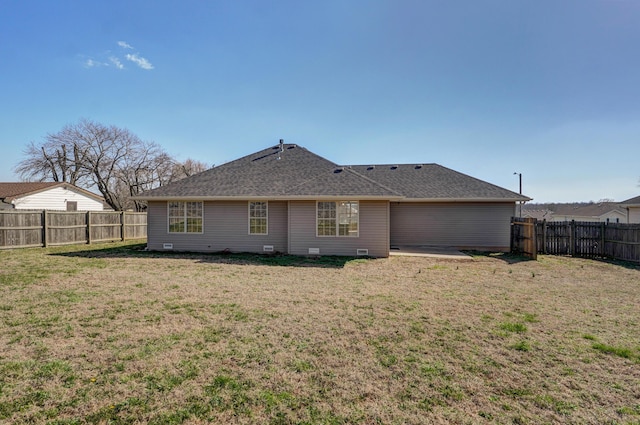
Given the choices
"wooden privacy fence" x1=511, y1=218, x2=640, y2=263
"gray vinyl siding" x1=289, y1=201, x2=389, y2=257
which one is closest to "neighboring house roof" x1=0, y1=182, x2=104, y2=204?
"gray vinyl siding" x1=289, y1=201, x2=389, y2=257

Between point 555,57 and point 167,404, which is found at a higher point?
point 555,57

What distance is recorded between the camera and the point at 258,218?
12.9m

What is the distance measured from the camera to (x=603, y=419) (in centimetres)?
259

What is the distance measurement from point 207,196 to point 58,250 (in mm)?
7328

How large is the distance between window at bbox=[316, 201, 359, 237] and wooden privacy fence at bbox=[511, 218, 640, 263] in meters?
7.13

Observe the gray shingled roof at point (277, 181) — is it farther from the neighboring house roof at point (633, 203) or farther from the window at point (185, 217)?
the neighboring house roof at point (633, 203)

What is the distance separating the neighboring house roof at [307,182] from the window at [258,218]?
62 centimetres

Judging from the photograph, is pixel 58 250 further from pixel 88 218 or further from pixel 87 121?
pixel 87 121

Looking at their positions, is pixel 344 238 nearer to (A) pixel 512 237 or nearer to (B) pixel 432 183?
(B) pixel 432 183

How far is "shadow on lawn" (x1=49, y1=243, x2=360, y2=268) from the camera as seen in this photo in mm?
10492

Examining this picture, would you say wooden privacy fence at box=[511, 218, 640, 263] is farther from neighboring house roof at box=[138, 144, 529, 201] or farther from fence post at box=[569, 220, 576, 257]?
neighboring house roof at box=[138, 144, 529, 201]

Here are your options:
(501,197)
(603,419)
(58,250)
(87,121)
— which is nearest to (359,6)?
(501,197)

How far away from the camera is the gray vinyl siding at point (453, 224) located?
14.4 metres

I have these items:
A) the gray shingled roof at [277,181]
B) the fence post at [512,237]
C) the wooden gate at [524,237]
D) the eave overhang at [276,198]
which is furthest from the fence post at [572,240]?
the gray shingled roof at [277,181]
